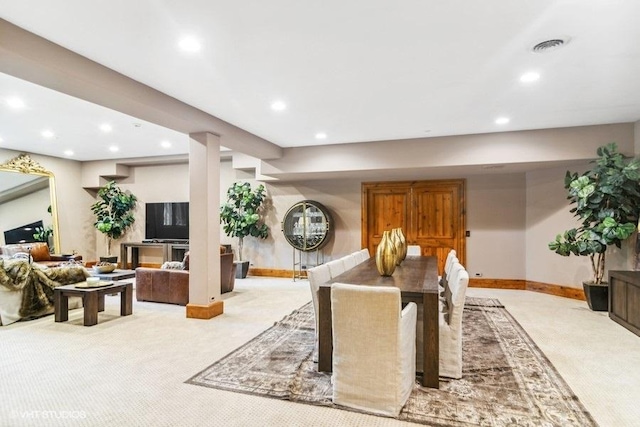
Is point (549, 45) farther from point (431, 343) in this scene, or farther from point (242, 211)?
point (242, 211)

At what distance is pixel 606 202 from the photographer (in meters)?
4.68

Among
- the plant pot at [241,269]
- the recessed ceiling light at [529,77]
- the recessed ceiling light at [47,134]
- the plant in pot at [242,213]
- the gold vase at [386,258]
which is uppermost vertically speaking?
the recessed ceiling light at [47,134]

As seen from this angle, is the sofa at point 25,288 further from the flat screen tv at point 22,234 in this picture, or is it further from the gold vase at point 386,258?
the gold vase at point 386,258

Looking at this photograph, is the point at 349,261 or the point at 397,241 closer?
the point at 397,241

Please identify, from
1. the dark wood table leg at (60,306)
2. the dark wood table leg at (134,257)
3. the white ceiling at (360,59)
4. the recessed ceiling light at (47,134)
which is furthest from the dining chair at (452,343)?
the dark wood table leg at (134,257)

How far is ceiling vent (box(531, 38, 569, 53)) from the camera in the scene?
8.68 ft

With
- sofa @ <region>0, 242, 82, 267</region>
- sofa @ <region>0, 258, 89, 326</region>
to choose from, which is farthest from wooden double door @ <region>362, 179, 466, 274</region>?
sofa @ <region>0, 242, 82, 267</region>

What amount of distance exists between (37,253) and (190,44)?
661cm

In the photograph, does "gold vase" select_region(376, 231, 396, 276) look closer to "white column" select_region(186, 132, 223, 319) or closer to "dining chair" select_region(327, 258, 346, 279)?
"dining chair" select_region(327, 258, 346, 279)

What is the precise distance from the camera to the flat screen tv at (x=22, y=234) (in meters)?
6.96

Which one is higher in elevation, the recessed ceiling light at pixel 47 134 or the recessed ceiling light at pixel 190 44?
the recessed ceiling light at pixel 47 134

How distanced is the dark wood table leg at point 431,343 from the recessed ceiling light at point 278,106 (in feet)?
8.70

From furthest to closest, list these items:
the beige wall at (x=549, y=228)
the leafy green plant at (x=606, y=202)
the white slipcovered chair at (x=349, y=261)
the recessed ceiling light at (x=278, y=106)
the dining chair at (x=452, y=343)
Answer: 1. the beige wall at (x=549, y=228)
2. the leafy green plant at (x=606, y=202)
3. the recessed ceiling light at (x=278, y=106)
4. the white slipcovered chair at (x=349, y=261)
5. the dining chair at (x=452, y=343)

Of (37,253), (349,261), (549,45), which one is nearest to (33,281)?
(37,253)
